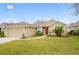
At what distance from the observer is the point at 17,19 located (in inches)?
103

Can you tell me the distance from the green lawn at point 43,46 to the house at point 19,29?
82 millimetres

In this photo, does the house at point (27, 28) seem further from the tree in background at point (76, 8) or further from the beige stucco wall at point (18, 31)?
the tree in background at point (76, 8)

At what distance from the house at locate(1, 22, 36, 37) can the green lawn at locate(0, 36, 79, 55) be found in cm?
8

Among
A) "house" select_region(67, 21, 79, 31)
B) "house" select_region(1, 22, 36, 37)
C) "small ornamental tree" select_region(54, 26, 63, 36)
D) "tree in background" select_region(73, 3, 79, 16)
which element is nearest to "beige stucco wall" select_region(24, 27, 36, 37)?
"house" select_region(1, 22, 36, 37)

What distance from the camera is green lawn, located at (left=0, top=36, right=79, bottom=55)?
2.58 metres

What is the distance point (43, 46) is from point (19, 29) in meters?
0.34

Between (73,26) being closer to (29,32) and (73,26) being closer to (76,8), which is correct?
(76,8)

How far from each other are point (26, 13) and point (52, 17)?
30cm

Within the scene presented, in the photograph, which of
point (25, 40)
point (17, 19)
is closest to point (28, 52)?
point (25, 40)

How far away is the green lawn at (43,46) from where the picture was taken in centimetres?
258

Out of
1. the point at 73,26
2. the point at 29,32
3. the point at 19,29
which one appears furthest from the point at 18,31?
the point at 73,26

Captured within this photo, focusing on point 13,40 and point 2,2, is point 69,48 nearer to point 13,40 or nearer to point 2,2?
point 13,40

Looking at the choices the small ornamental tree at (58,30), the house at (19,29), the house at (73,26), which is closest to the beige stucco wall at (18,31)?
the house at (19,29)

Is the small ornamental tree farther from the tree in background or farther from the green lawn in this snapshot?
the tree in background
